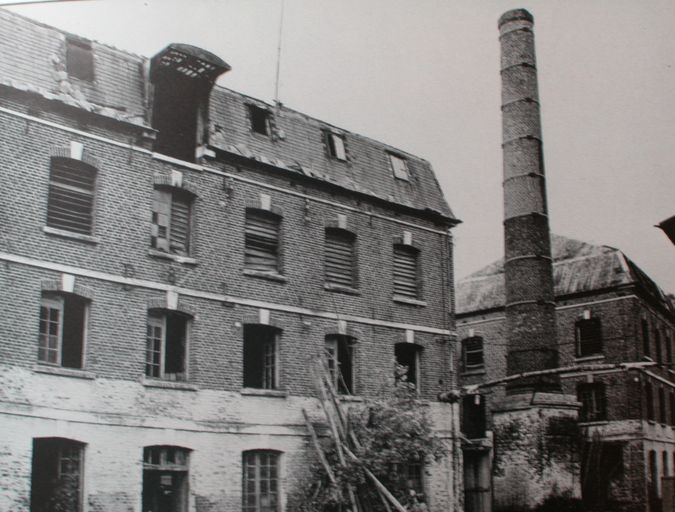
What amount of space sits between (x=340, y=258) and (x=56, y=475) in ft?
25.0

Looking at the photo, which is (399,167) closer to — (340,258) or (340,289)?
(340,258)

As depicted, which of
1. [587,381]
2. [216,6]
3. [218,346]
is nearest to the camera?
[216,6]

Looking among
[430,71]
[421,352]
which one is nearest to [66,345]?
[430,71]

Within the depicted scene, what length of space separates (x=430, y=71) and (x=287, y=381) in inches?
264

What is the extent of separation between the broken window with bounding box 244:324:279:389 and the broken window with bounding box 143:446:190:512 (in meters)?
2.16

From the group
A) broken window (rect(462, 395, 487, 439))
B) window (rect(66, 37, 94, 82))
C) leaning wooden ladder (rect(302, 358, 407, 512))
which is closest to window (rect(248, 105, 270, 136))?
window (rect(66, 37, 94, 82))

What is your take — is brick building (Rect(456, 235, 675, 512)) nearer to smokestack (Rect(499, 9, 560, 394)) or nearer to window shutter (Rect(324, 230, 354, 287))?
smokestack (Rect(499, 9, 560, 394))

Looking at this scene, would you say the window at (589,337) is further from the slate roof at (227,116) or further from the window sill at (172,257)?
the window sill at (172,257)

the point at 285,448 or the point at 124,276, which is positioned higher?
the point at 124,276

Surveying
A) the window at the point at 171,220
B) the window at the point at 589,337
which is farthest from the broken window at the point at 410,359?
the window at the point at 589,337

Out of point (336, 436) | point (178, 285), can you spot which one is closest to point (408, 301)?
point (336, 436)

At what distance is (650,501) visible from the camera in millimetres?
18750

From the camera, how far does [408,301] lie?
1916cm

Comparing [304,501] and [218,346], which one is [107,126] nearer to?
[218,346]
